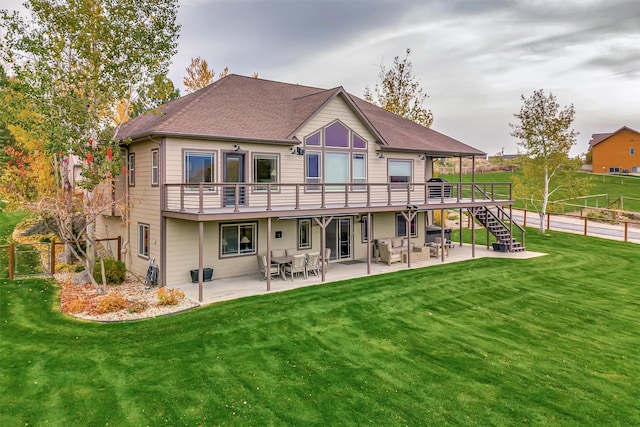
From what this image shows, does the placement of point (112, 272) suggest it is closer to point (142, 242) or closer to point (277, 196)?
point (142, 242)

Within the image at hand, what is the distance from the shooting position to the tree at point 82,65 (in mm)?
13500

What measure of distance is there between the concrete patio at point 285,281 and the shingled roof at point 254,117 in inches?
209

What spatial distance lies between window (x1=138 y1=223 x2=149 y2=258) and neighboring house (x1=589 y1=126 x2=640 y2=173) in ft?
222

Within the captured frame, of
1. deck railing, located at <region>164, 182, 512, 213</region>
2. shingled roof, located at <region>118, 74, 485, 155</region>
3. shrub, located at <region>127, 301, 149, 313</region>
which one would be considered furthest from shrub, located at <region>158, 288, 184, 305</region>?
shingled roof, located at <region>118, 74, 485, 155</region>

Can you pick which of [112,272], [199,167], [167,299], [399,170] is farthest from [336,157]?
[112,272]

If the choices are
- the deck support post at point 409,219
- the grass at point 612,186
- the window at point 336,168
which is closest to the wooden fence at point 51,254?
the window at point 336,168

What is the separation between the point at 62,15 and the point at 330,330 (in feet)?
44.1

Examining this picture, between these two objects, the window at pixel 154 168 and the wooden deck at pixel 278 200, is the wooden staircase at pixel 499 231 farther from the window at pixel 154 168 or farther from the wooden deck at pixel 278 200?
the window at pixel 154 168

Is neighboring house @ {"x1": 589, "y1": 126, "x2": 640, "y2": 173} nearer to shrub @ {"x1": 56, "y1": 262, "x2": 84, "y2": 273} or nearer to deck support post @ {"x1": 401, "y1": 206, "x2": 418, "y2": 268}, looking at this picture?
deck support post @ {"x1": 401, "y1": 206, "x2": 418, "y2": 268}

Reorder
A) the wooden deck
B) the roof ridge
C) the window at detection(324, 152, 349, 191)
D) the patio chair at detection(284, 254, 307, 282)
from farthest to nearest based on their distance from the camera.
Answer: the window at detection(324, 152, 349, 191) → the patio chair at detection(284, 254, 307, 282) → the roof ridge → the wooden deck

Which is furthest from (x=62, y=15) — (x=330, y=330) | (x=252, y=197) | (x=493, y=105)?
(x=493, y=105)

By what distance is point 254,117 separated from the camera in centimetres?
1769

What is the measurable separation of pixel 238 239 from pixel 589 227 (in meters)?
27.0

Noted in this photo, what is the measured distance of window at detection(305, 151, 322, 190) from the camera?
18234mm
